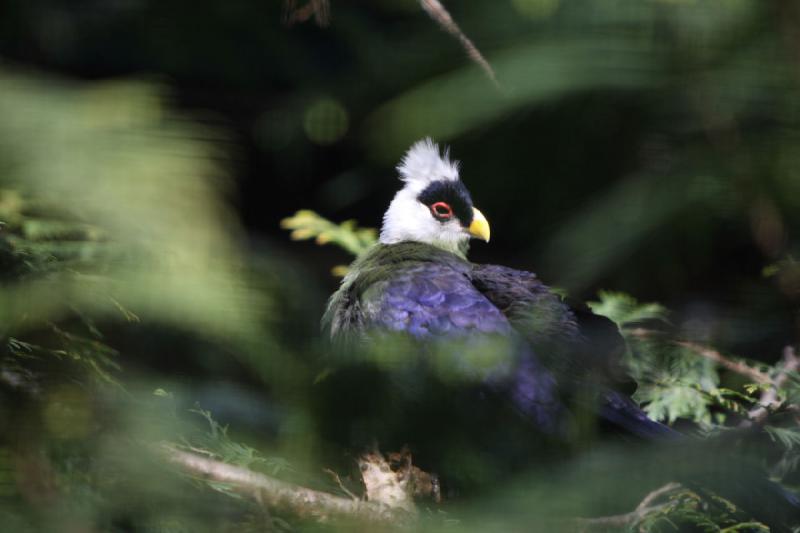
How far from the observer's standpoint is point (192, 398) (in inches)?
19.9

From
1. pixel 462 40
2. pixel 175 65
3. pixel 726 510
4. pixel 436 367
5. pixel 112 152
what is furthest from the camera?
pixel 175 65

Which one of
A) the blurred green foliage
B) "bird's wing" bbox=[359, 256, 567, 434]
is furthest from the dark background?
"bird's wing" bbox=[359, 256, 567, 434]

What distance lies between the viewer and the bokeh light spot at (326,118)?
0.93 metres

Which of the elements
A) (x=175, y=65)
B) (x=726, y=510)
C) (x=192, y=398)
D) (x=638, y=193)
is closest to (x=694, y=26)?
(x=638, y=193)

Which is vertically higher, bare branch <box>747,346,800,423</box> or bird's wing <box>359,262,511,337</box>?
bare branch <box>747,346,800,423</box>

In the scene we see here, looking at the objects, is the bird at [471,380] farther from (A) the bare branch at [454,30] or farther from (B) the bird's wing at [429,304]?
(A) the bare branch at [454,30]

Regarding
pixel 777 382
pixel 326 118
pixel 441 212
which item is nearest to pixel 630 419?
pixel 777 382

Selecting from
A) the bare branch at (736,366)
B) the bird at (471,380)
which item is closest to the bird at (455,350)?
the bird at (471,380)

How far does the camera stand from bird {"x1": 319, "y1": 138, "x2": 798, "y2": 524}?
44 cm

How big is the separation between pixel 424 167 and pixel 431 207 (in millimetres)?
117

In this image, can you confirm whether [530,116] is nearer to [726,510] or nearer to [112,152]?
[112,152]

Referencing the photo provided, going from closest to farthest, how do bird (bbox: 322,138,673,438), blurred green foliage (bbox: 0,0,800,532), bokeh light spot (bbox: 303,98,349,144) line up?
blurred green foliage (bbox: 0,0,800,532)
bird (bbox: 322,138,673,438)
bokeh light spot (bbox: 303,98,349,144)

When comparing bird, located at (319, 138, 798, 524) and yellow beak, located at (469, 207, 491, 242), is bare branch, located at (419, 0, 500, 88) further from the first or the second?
yellow beak, located at (469, 207, 491, 242)

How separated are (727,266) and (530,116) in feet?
0.63
